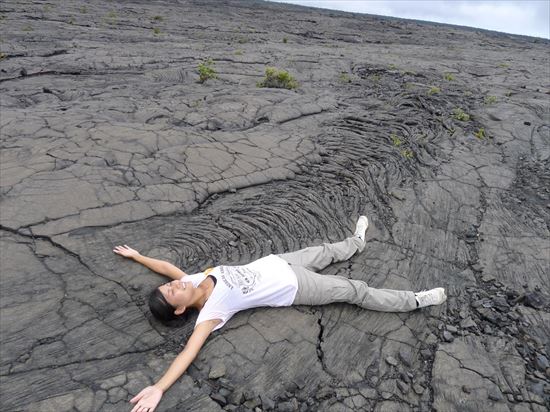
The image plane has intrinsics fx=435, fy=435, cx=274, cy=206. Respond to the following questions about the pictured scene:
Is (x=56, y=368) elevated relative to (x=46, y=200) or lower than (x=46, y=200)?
lower

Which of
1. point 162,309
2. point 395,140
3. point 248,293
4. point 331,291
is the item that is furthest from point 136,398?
point 395,140

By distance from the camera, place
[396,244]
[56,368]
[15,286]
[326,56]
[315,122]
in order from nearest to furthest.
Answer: [56,368]
[15,286]
[396,244]
[315,122]
[326,56]

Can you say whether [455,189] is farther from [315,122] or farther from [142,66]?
[142,66]

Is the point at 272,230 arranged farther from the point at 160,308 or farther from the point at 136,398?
the point at 136,398

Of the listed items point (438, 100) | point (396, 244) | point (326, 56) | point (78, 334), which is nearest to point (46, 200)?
point (78, 334)

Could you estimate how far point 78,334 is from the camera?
10.6ft

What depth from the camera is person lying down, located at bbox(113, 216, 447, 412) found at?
322cm

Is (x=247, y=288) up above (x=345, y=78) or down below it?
below

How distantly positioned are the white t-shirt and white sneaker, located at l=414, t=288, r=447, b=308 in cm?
120

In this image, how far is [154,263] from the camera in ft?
12.5

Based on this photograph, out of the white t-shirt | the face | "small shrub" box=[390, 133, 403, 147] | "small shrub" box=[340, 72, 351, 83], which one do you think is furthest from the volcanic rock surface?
"small shrub" box=[340, 72, 351, 83]

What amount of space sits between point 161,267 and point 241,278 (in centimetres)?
76

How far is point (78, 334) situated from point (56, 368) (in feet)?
0.97

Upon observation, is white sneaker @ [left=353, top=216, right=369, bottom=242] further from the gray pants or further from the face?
the face
